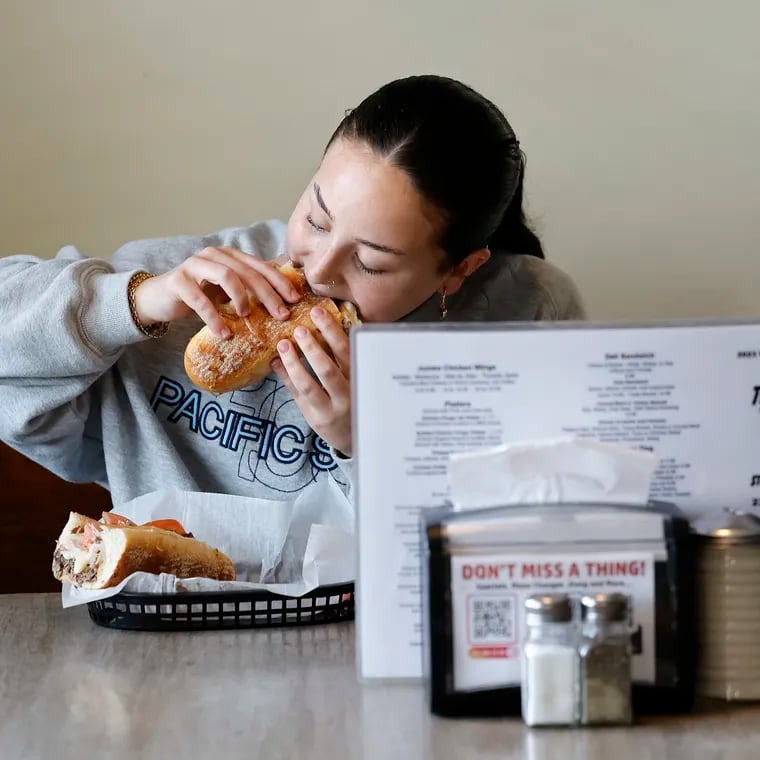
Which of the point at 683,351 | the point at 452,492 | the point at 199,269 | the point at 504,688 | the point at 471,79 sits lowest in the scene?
the point at 504,688

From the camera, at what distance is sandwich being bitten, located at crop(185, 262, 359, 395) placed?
4.13 ft

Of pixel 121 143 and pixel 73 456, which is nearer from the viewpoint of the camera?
pixel 73 456

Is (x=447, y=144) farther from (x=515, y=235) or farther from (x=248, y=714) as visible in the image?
(x=248, y=714)

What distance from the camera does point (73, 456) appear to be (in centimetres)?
151

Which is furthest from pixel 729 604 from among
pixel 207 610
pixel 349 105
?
pixel 349 105

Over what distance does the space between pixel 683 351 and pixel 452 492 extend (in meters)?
0.20

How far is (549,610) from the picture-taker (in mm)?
684

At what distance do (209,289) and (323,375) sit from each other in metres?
0.18

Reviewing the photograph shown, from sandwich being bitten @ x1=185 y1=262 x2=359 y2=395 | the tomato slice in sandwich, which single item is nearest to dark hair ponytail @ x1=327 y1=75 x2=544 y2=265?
sandwich being bitten @ x1=185 y1=262 x2=359 y2=395

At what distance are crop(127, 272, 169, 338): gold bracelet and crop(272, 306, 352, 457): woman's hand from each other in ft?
0.53

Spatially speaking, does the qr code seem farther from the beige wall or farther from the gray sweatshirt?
the beige wall

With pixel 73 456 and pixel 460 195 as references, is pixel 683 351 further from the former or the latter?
pixel 73 456

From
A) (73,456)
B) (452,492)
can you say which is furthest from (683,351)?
(73,456)

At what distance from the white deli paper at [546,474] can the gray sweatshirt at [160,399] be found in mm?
603
